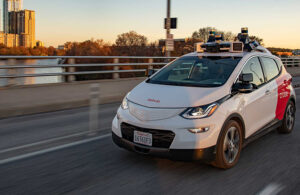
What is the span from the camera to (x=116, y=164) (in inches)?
192

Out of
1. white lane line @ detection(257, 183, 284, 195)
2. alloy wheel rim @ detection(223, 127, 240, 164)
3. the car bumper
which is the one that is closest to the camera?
white lane line @ detection(257, 183, 284, 195)

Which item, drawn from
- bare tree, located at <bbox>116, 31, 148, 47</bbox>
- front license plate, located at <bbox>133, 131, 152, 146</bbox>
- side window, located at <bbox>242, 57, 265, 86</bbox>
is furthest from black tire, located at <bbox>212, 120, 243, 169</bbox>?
bare tree, located at <bbox>116, 31, 148, 47</bbox>

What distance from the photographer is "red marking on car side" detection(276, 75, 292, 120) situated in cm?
629

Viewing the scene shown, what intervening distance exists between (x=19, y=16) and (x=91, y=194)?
125 m

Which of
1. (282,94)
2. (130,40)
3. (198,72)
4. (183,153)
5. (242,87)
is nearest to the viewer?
(183,153)

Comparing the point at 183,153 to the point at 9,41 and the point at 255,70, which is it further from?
the point at 9,41

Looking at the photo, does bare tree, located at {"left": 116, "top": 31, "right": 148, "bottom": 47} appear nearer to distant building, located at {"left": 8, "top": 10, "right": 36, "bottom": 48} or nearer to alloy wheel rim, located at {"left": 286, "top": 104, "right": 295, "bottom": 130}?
distant building, located at {"left": 8, "top": 10, "right": 36, "bottom": 48}

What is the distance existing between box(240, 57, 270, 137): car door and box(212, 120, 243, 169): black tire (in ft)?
0.95

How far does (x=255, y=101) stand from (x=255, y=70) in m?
0.66

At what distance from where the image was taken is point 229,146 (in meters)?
4.74

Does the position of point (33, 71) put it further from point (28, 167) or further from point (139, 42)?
point (139, 42)

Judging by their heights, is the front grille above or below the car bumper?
above

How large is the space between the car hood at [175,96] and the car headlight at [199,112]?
0.06 m

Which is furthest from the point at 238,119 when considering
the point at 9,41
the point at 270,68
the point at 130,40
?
the point at 130,40
